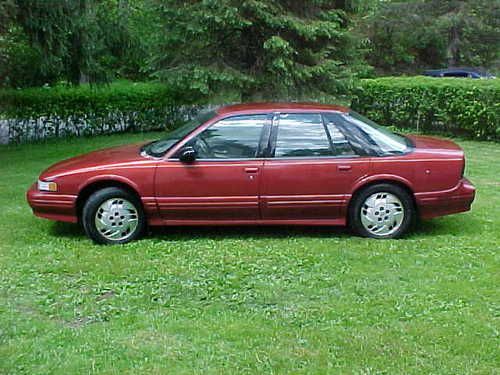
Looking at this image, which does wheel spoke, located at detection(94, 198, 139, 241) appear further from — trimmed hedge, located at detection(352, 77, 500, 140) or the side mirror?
trimmed hedge, located at detection(352, 77, 500, 140)

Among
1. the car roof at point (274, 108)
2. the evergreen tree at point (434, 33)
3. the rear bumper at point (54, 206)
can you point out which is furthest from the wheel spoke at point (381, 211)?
the evergreen tree at point (434, 33)

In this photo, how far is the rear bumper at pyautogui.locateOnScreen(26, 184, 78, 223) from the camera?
6.45 m

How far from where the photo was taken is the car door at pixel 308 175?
638 cm

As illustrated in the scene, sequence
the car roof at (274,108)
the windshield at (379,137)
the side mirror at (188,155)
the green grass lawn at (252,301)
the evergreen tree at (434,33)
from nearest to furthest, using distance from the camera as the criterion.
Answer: the green grass lawn at (252,301)
the side mirror at (188,155)
the windshield at (379,137)
the car roof at (274,108)
the evergreen tree at (434,33)

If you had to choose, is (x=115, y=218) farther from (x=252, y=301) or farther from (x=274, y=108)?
(x=252, y=301)

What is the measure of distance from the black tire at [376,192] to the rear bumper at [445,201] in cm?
11

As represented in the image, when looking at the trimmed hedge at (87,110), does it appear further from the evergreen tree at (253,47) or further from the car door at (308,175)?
the car door at (308,175)

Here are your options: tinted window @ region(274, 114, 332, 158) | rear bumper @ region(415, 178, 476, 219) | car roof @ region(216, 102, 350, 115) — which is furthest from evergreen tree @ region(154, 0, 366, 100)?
rear bumper @ region(415, 178, 476, 219)

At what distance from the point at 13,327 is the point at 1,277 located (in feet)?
3.74

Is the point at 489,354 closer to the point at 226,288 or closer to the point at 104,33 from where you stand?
the point at 226,288

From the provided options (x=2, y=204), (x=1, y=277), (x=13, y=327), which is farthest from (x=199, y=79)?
(x=13, y=327)

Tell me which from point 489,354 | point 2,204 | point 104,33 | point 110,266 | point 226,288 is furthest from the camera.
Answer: point 104,33

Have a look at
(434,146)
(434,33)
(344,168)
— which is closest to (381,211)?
(344,168)

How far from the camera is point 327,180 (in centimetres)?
639
